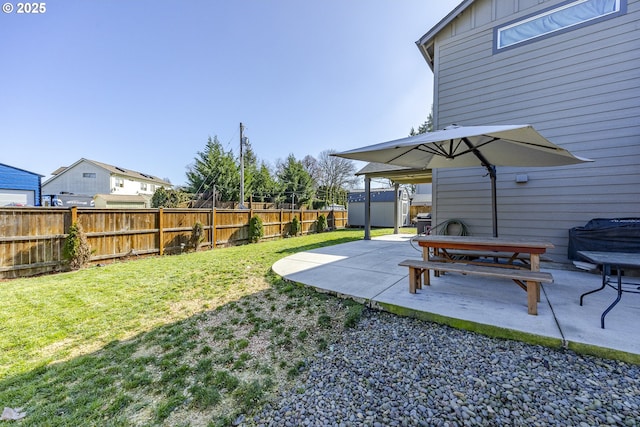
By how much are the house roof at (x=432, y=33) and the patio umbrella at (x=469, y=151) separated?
317 cm

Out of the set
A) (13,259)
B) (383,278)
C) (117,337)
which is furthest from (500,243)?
(13,259)

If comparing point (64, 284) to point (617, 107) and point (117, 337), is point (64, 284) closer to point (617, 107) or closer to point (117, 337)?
point (117, 337)

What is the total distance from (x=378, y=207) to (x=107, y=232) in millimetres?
13654

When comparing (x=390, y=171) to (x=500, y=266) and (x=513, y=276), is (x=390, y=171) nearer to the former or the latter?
(x=500, y=266)

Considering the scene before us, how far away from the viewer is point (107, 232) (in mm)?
6297

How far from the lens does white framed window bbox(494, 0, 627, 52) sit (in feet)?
13.6

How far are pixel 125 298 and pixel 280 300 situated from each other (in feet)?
7.82

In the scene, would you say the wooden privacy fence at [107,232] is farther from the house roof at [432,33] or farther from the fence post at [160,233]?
the house roof at [432,33]

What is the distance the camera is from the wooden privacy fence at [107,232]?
505 cm

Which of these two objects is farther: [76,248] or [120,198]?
[120,198]

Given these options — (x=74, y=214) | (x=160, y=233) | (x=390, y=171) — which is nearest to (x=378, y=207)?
(x=390, y=171)

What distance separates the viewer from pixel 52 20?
5.85 m

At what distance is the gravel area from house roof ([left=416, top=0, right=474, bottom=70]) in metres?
6.30

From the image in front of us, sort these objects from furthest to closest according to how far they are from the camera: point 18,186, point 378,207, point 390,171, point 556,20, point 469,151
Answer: point 18,186, point 378,207, point 390,171, point 556,20, point 469,151
